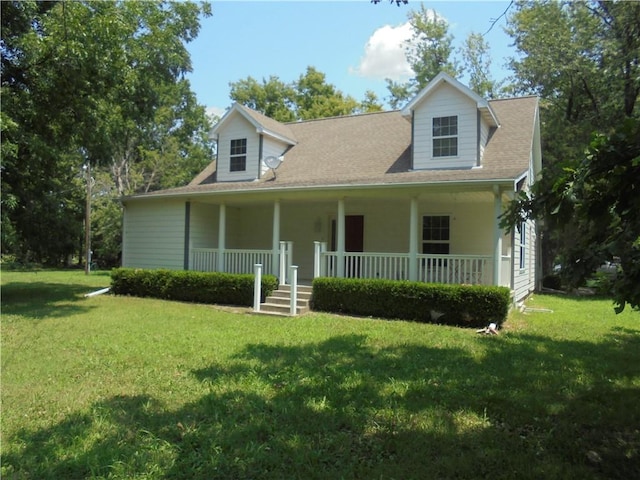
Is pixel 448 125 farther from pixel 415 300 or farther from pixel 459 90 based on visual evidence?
pixel 415 300

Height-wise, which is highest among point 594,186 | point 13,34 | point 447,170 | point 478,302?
point 13,34

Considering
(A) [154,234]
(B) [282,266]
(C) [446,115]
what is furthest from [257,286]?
(C) [446,115]

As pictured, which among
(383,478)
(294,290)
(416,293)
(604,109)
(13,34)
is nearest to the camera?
(383,478)

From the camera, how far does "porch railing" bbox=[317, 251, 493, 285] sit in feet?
32.3

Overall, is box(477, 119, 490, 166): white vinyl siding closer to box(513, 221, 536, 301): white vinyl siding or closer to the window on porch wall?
the window on porch wall

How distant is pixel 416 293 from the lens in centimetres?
947

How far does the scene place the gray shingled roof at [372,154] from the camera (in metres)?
10.8

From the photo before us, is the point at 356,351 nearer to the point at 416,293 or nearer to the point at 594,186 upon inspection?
the point at 416,293

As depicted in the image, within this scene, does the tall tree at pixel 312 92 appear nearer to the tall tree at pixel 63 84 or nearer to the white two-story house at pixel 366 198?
the white two-story house at pixel 366 198

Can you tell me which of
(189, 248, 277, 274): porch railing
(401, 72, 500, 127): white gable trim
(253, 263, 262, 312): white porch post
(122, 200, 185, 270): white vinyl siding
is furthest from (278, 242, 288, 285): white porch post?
(401, 72, 500, 127): white gable trim

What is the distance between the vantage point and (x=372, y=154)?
13.6 m

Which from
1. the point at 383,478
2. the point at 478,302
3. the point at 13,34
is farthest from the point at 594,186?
the point at 13,34

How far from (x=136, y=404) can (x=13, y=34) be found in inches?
441

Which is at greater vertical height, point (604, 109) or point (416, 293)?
point (604, 109)
